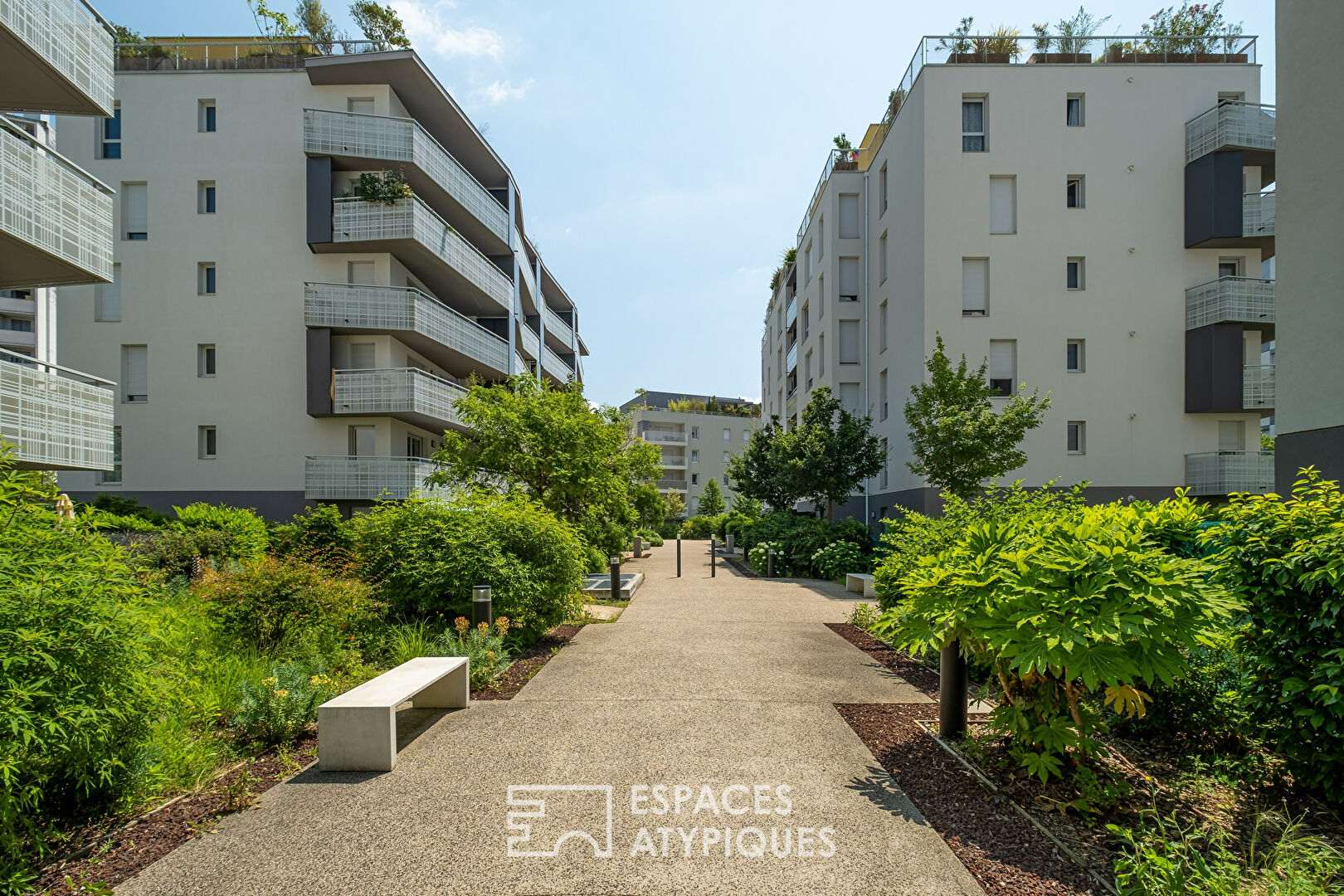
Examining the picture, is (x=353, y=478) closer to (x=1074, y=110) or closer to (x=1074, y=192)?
(x=1074, y=192)

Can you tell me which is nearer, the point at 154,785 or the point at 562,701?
the point at 154,785

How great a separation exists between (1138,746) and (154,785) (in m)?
7.10

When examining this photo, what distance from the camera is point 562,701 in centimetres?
701

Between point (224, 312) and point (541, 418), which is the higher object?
point (224, 312)

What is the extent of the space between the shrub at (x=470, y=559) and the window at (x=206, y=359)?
538 inches

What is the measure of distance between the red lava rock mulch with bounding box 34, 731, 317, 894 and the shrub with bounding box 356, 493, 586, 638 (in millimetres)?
3552

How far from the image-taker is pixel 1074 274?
20234 millimetres

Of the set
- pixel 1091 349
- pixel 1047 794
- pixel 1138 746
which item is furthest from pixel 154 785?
pixel 1091 349

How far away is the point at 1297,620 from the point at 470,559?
8024mm

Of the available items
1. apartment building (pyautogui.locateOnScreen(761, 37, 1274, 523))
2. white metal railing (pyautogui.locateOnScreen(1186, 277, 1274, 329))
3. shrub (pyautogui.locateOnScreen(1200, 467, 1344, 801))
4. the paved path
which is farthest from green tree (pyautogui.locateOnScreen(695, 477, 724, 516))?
shrub (pyautogui.locateOnScreen(1200, 467, 1344, 801))

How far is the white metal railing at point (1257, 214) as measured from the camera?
1933 centimetres

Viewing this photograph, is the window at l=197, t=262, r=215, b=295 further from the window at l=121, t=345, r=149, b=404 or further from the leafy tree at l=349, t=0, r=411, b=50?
the leafy tree at l=349, t=0, r=411, b=50

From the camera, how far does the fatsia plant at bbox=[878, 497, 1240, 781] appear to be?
3916 mm

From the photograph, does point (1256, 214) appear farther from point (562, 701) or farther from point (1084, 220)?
point (562, 701)
